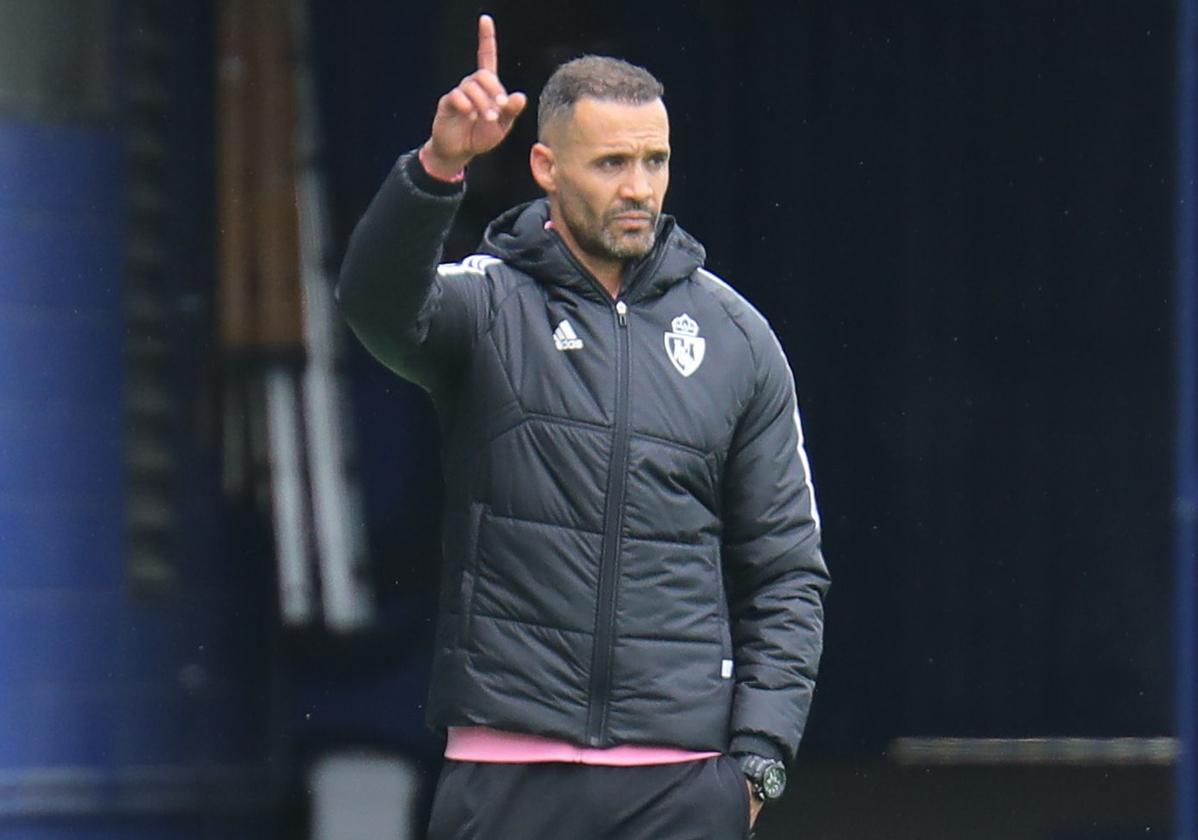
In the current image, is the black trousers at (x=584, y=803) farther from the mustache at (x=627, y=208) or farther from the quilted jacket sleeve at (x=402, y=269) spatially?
the mustache at (x=627, y=208)

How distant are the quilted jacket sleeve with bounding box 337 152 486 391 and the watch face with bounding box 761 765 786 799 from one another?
2.63 ft

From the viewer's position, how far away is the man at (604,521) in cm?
344

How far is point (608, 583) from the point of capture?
3.45 meters

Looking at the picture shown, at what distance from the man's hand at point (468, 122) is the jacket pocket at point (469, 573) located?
535mm

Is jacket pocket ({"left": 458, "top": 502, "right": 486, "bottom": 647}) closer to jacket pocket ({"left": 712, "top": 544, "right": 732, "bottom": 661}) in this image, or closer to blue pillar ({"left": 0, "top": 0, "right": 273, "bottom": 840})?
jacket pocket ({"left": 712, "top": 544, "right": 732, "bottom": 661})

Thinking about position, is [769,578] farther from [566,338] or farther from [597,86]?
[597,86]

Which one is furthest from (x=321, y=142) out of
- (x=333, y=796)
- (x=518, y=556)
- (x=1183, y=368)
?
(x=518, y=556)

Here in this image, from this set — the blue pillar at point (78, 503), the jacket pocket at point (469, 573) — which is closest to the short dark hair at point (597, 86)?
the jacket pocket at point (469, 573)

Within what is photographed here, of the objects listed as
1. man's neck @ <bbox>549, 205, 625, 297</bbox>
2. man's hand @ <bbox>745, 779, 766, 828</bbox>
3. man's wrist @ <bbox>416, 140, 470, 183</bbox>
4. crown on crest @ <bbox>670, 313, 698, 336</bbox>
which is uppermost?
man's wrist @ <bbox>416, 140, 470, 183</bbox>

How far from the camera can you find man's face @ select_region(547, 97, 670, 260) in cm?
354

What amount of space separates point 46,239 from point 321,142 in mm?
751

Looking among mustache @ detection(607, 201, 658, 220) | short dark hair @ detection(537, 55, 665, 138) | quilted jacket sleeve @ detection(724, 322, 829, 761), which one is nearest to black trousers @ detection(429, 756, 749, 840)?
quilted jacket sleeve @ detection(724, 322, 829, 761)

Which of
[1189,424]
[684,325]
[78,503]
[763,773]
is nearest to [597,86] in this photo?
[684,325]

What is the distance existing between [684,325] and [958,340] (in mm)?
2959
